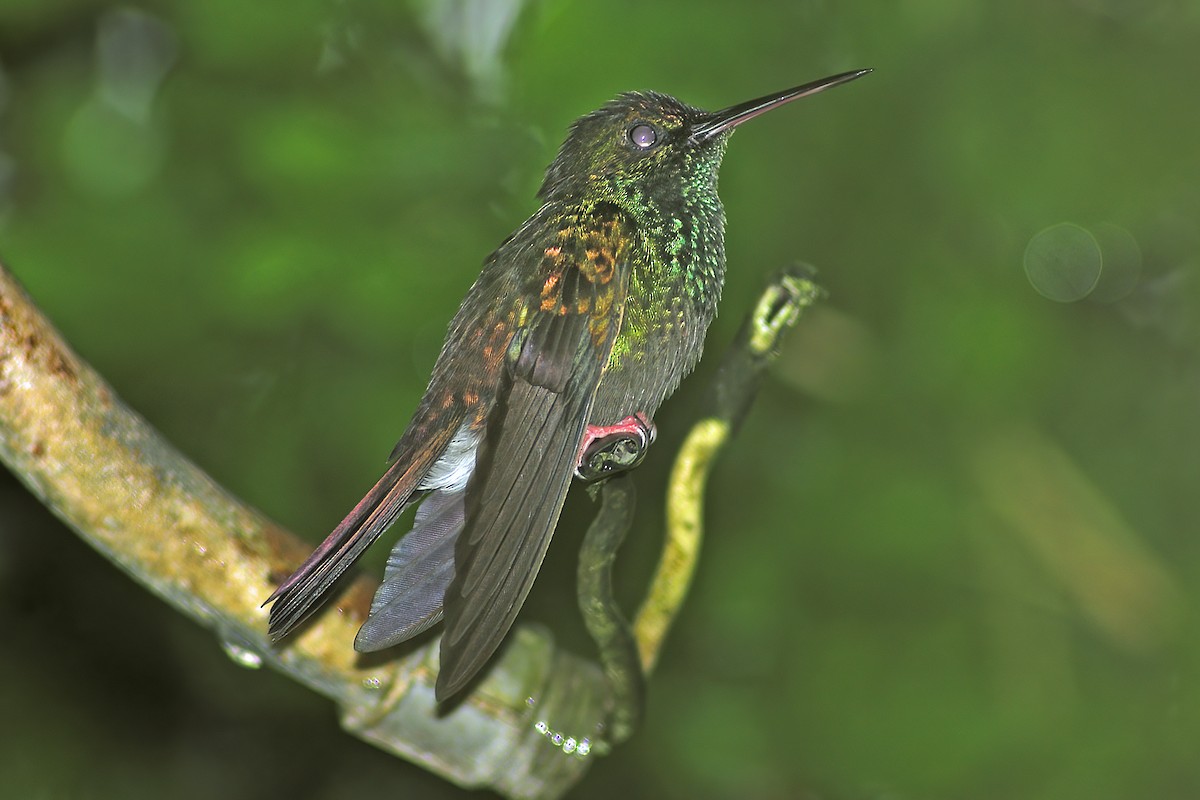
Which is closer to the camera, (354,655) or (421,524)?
(421,524)

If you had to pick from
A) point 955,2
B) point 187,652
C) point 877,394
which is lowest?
point 187,652

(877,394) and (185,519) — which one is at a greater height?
(877,394)

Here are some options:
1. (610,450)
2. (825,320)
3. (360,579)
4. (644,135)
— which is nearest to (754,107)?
(644,135)

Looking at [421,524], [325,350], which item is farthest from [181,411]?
[421,524]

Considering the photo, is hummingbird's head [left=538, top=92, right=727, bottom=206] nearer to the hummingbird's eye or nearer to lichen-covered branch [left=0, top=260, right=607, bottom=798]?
the hummingbird's eye

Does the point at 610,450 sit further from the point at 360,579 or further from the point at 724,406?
the point at 360,579

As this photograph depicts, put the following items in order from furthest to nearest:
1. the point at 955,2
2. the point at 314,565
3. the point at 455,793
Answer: the point at 455,793 → the point at 955,2 → the point at 314,565

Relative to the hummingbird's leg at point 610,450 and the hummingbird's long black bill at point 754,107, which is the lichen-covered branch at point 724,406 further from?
the hummingbird's long black bill at point 754,107

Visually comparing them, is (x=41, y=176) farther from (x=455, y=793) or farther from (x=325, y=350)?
(x=455, y=793)
